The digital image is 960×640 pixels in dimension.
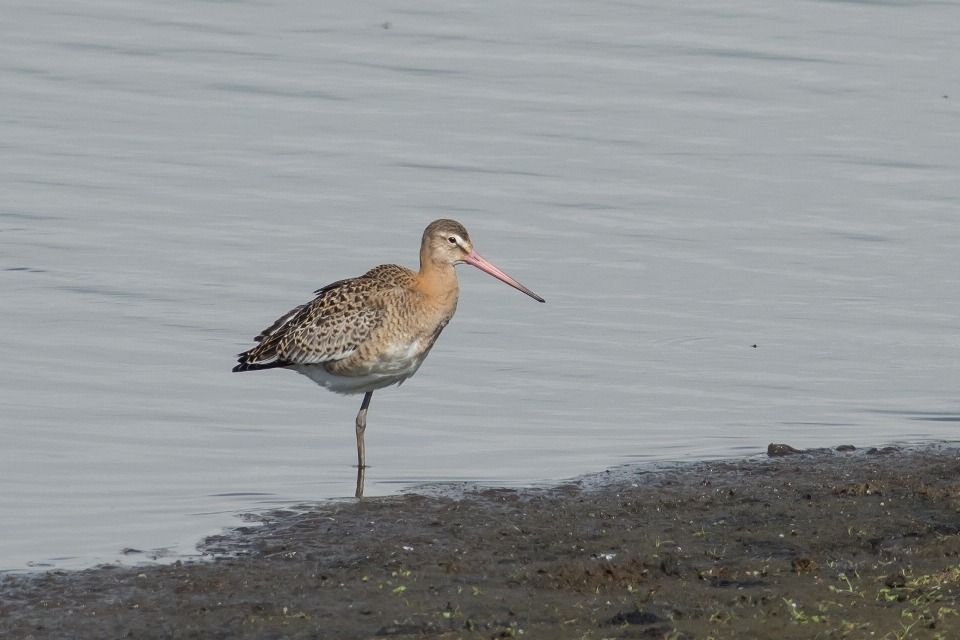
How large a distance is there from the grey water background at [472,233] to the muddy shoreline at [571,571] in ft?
2.36

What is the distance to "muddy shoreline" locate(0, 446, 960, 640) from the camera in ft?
19.3

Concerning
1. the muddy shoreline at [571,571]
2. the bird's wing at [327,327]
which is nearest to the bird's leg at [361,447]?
the bird's wing at [327,327]

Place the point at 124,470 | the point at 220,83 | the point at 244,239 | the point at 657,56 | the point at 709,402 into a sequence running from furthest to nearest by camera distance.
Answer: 1. the point at 657,56
2. the point at 220,83
3. the point at 244,239
4. the point at 709,402
5. the point at 124,470

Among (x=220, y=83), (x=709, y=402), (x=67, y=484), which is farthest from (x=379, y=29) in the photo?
(x=67, y=484)

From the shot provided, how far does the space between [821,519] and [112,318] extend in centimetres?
622

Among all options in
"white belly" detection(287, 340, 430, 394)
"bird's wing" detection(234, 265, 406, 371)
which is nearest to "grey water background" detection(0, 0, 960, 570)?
"white belly" detection(287, 340, 430, 394)

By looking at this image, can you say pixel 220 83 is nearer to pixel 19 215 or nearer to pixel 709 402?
pixel 19 215

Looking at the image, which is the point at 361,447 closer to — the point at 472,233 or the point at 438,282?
the point at 438,282

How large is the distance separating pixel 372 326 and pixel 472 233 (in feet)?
14.7

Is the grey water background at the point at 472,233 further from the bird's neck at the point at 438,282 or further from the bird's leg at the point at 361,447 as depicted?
the bird's neck at the point at 438,282

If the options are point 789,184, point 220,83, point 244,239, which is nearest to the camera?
point 244,239

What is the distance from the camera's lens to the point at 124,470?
8914 mm

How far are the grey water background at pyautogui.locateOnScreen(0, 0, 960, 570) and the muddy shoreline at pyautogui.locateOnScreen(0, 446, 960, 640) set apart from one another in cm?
72

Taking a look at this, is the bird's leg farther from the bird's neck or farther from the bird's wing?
the bird's neck
